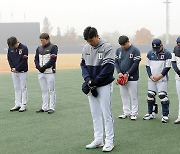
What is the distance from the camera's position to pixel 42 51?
343 inches

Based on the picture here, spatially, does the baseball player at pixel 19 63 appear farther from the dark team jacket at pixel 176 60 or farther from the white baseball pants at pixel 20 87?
the dark team jacket at pixel 176 60

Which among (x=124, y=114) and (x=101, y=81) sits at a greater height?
(x=101, y=81)

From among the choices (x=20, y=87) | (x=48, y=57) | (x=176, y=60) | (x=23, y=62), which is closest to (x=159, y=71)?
(x=176, y=60)

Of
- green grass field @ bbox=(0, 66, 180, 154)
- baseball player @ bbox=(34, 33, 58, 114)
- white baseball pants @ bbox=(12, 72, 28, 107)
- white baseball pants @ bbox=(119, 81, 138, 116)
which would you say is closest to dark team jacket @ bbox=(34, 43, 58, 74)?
baseball player @ bbox=(34, 33, 58, 114)

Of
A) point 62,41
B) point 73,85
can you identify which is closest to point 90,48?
point 73,85

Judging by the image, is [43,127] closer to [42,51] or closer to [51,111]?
[51,111]

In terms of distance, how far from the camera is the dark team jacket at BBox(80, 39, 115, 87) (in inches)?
213

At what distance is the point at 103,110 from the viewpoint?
559 cm

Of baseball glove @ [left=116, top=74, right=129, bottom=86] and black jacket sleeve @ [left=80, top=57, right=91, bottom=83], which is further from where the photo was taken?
baseball glove @ [left=116, top=74, right=129, bottom=86]

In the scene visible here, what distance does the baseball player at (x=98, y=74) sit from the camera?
5.40 meters

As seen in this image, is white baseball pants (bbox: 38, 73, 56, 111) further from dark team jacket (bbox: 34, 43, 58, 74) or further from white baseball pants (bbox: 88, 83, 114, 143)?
white baseball pants (bbox: 88, 83, 114, 143)

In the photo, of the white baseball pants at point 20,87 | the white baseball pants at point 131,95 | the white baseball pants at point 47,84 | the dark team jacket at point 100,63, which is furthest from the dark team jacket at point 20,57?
the dark team jacket at point 100,63

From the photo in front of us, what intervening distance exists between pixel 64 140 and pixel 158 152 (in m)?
1.71

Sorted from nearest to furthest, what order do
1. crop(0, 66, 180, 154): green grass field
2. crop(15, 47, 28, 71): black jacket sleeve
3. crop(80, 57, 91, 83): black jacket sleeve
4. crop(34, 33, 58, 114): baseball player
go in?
crop(80, 57, 91, 83): black jacket sleeve < crop(0, 66, 180, 154): green grass field < crop(34, 33, 58, 114): baseball player < crop(15, 47, 28, 71): black jacket sleeve
